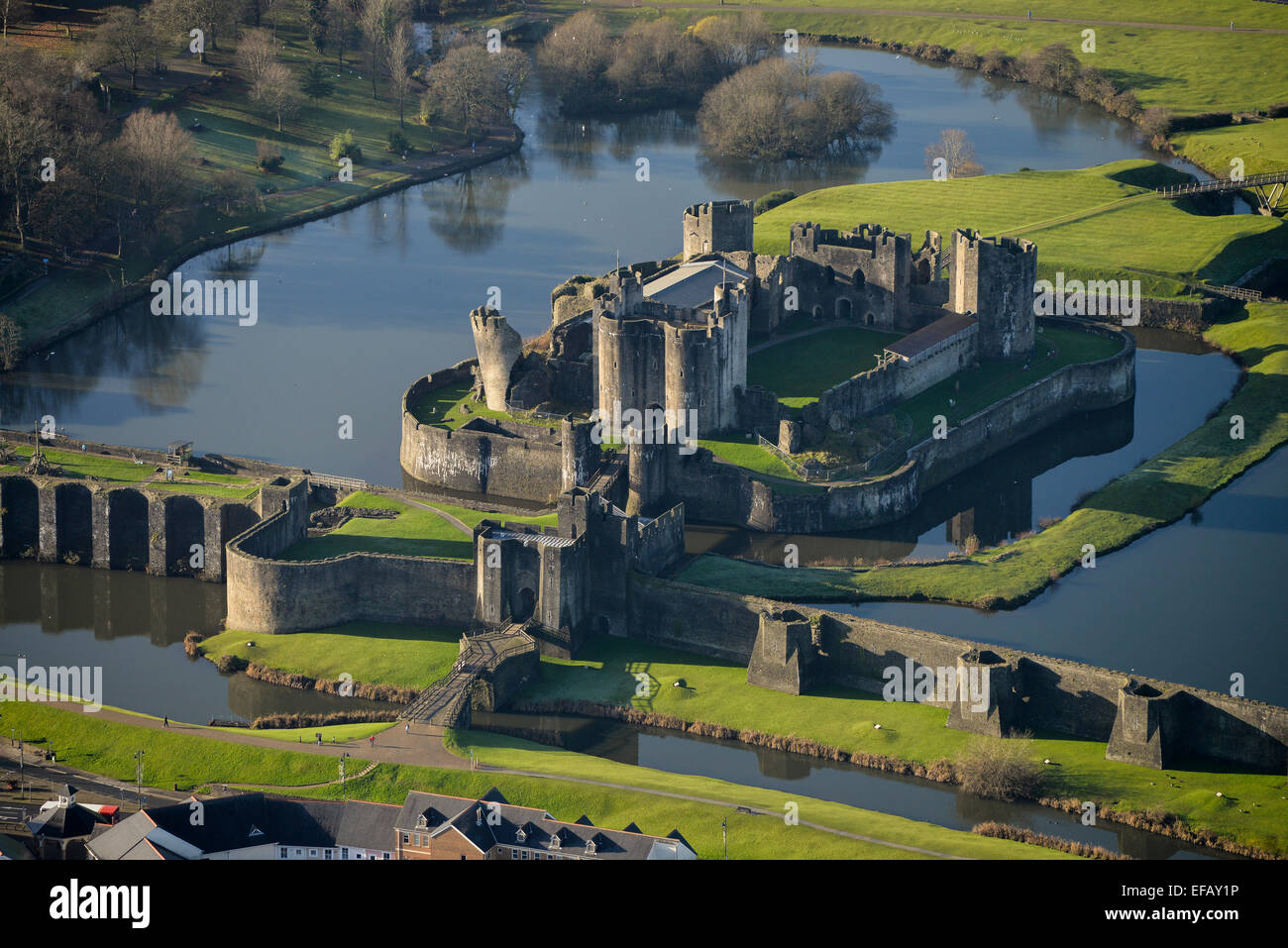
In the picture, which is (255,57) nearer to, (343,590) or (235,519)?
(235,519)

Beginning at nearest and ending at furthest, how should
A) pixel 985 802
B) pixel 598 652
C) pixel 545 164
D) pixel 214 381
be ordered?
pixel 985 802
pixel 598 652
pixel 214 381
pixel 545 164

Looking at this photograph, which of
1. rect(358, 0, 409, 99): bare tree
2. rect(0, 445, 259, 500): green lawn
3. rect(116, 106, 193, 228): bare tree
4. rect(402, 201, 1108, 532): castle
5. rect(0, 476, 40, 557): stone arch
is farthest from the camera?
rect(358, 0, 409, 99): bare tree

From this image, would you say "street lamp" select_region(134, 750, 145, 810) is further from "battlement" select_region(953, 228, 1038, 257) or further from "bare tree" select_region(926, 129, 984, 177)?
"bare tree" select_region(926, 129, 984, 177)

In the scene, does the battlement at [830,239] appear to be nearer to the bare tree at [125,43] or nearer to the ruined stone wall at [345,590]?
the ruined stone wall at [345,590]

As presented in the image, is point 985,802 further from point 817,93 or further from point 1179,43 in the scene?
point 1179,43

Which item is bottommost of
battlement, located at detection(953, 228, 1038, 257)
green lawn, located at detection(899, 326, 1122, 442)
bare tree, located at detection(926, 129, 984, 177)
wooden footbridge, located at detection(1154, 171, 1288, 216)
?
green lawn, located at detection(899, 326, 1122, 442)

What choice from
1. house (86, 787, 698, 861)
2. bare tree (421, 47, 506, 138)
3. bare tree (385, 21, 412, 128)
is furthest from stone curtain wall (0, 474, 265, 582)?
bare tree (421, 47, 506, 138)

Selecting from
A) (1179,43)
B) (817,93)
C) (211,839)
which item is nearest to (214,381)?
(211,839)
